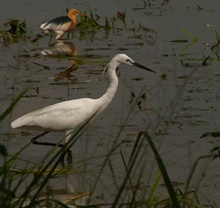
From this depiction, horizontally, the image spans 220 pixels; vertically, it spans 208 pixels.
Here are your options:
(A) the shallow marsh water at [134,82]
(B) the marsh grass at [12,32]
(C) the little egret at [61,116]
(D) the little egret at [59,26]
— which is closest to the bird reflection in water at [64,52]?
(A) the shallow marsh water at [134,82]

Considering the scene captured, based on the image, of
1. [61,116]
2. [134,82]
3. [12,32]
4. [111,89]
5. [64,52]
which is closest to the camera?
[61,116]

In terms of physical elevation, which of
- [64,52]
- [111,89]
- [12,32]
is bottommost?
[64,52]

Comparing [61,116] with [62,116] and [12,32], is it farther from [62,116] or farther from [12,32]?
[12,32]

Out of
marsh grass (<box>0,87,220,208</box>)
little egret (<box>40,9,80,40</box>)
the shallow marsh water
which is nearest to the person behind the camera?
marsh grass (<box>0,87,220,208</box>)

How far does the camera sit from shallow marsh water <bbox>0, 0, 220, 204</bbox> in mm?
6213

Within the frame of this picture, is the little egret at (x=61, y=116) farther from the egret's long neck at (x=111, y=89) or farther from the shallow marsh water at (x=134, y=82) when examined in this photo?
the shallow marsh water at (x=134, y=82)

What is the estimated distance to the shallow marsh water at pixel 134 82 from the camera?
621 centimetres

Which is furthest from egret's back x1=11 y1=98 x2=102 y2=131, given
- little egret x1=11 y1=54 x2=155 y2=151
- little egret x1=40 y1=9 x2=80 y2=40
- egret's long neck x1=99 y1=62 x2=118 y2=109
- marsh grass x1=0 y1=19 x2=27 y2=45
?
little egret x1=40 y1=9 x2=80 y2=40

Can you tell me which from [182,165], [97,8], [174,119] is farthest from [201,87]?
[97,8]

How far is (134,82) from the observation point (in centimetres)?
941

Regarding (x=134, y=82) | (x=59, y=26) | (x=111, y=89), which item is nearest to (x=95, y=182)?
(x=111, y=89)

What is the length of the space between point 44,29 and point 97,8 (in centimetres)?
248

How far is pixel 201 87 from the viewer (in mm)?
9062

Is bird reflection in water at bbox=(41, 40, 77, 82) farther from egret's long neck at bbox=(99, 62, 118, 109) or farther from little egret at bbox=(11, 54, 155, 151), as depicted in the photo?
little egret at bbox=(11, 54, 155, 151)
